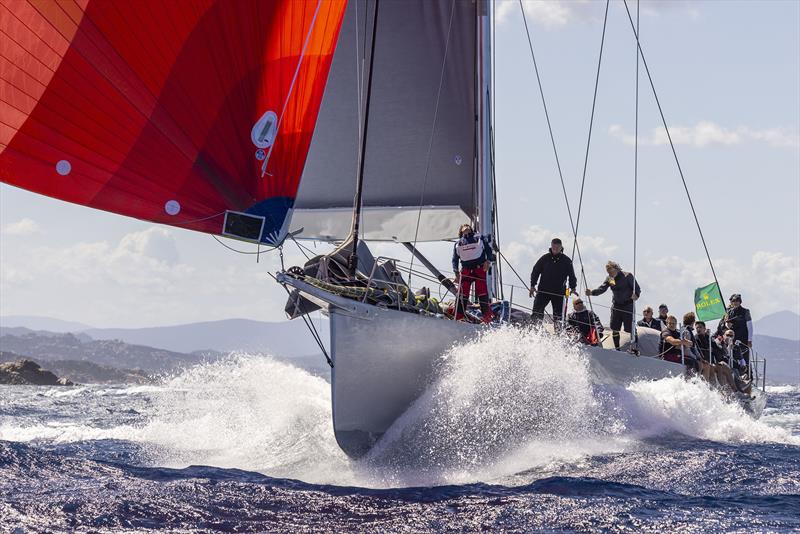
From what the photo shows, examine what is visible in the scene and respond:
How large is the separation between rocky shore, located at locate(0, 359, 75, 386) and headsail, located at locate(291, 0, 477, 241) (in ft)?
105

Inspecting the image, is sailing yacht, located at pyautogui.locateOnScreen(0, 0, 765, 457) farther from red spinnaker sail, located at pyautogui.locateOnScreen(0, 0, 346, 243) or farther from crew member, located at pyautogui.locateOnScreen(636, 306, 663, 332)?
crew member, located at pyautogui.locateOnScreen(636, 306, 663, 332)

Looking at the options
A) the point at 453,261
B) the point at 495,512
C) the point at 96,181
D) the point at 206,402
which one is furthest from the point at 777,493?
the point at 206,402

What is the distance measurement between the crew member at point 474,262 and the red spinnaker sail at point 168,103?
2.27 meters

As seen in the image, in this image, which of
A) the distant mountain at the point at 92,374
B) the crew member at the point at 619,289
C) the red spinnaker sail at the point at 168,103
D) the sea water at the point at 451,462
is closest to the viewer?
the sea water at the point at 451,462

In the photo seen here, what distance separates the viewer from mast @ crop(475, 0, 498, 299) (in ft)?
38.1

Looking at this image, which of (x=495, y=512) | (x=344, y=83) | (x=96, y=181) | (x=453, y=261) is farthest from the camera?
(x=344, y=83)

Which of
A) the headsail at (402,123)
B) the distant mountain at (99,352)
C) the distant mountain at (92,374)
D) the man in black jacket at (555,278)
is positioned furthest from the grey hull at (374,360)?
the distant mountain at (99,352)

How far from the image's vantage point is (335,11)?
28.0 ft

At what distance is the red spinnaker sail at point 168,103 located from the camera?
8.02m

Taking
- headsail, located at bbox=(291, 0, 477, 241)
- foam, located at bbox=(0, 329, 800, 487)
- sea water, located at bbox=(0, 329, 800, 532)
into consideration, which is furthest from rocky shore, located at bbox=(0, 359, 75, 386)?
headsail, located at bbox=(291, 0, 477, 241)

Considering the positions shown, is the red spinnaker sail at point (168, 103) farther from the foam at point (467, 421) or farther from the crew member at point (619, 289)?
the crew member at point (619, 289)

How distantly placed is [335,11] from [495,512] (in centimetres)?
485

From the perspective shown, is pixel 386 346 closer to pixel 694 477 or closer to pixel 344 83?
pixel 694 477

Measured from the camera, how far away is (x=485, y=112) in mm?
11750
